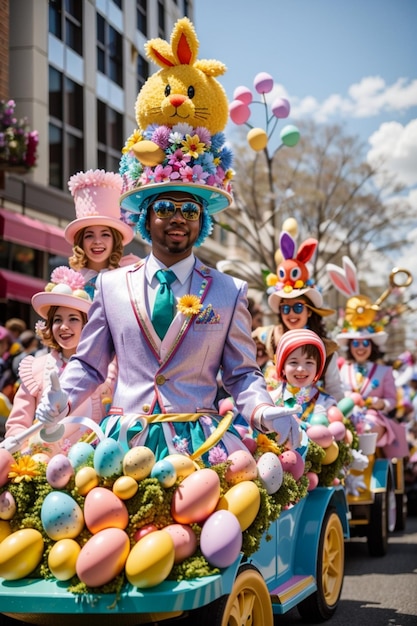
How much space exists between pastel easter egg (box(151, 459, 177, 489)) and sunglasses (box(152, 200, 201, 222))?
4.01ft

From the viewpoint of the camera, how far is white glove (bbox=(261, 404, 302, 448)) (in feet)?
13.0

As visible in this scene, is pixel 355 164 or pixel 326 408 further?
pixel 355 164

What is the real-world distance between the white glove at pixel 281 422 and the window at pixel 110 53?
382 inches

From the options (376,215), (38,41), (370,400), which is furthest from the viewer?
(376,215)

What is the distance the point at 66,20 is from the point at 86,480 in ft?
22.8

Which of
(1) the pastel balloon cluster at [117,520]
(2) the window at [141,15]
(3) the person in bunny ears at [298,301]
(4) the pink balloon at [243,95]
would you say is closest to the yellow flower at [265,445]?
(1) the pastel balloon cluster at [117,520]

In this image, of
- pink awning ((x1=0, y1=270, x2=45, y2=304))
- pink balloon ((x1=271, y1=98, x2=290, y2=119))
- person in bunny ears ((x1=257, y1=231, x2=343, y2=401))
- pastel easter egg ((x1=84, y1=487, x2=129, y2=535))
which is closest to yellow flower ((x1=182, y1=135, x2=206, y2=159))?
pastel easter egg ((x1=84, y1=487, x2=129, y2=535))

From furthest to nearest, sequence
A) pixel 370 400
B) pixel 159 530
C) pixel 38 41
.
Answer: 1. pixel 38 41
2. pixel 370 400
3. pixel 159 530

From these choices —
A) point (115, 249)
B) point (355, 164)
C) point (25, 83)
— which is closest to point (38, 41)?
point (25, 83)

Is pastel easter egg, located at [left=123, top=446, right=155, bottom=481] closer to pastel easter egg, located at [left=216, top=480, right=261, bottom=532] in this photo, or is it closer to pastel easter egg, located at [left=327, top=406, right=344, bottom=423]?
pastel easter egg, located at [left=216, top=480, right=261, bottom=532]

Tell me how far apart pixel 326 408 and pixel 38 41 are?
24.8 ft

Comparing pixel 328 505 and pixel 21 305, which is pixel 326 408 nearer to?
pixel 328 505

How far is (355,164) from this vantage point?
23453 mm

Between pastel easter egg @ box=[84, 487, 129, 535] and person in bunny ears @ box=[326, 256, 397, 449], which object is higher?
person in bunny ears @ box=[326, 256, 397, 449]
